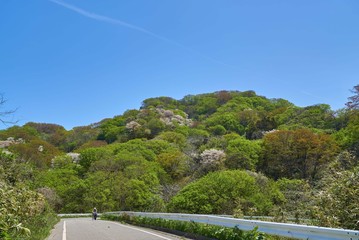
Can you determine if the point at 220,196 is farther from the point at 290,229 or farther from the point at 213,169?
the point at 213,169

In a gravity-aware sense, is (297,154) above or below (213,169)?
above

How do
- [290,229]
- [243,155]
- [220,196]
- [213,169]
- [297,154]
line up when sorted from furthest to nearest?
[243,155], [297,154], [213,169], [220,196], [290,229]

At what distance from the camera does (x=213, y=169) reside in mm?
55719

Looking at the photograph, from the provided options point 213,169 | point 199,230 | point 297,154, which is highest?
point 297,154

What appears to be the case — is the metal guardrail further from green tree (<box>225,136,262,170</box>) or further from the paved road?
green tree (<box>225,136,262,170</box>)

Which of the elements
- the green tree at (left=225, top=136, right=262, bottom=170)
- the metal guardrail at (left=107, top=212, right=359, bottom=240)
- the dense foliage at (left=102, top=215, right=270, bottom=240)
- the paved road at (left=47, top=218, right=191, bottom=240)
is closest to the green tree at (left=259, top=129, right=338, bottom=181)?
the green tree at (left=225, top=136, right=262, bottom=170)

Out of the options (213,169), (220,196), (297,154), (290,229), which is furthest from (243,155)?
(290,229)

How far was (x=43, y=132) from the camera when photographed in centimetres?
12400

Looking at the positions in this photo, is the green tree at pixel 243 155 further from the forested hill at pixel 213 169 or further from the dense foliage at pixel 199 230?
the dense foliage at pixel 199 230

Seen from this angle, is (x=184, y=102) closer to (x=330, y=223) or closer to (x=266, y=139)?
(x=266, y=139)

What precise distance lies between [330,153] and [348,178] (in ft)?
140

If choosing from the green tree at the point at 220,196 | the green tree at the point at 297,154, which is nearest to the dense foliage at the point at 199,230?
the green tree at the point at 220,196

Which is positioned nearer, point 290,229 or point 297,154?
point 290,229

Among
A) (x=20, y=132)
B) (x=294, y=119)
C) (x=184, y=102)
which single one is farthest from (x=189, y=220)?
(x=184, y=102)
